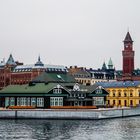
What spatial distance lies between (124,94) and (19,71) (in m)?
63.3

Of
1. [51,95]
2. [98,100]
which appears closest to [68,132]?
[51,95]

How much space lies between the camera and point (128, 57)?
599 feet

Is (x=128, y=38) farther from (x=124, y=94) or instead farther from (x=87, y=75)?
(x=124, y=94)

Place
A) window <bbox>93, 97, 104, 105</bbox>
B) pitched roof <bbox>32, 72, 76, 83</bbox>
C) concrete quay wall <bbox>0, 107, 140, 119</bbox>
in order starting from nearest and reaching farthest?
concrete quay wall <bbox>0, 107, 140, 119</bbox>
window <bbox>93, 97, 104, 105</bbox>
pitched roof <bbox>32, 72, 76, 83</bbox>

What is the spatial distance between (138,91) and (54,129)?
6490 cm

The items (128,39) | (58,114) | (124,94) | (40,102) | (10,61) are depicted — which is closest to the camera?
(58,114)

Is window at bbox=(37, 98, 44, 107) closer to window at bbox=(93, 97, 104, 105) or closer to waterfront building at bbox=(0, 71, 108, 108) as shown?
waterfront building at bbox=(0, 71, 108, 108)

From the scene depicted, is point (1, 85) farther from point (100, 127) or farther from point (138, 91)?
point (100, 127)

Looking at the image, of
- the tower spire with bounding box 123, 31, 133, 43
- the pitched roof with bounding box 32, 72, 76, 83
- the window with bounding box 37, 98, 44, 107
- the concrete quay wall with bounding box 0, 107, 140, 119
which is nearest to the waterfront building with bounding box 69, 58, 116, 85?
the tower spire with bounding box 123, 31, 133, 43

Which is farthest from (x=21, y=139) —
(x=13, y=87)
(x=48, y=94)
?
(x=13, y=87)

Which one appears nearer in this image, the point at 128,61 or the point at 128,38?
the point at 128,61

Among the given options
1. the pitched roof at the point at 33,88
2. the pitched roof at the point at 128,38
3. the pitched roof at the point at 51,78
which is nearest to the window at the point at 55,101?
the pitched roof at the point at 33,88

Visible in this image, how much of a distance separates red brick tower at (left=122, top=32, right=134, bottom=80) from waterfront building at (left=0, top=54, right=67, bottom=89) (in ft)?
80.5

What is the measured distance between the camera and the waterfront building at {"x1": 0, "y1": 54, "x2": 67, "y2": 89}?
176125 mm
